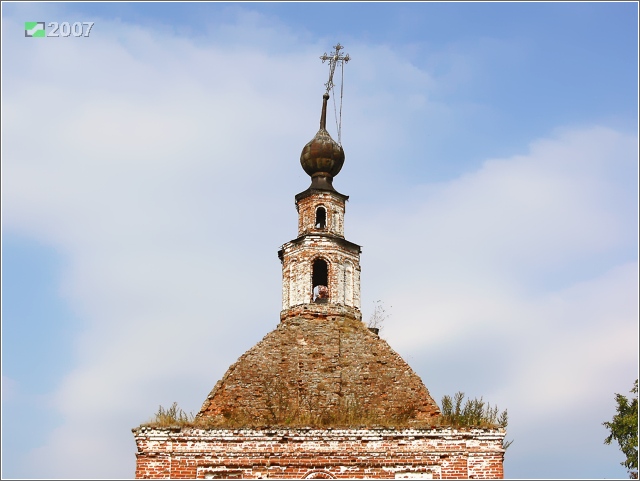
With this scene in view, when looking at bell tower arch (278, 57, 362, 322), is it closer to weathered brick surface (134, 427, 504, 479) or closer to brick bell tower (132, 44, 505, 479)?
brick bell tower (132, 44, 505, 479)

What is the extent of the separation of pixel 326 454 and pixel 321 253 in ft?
18.9

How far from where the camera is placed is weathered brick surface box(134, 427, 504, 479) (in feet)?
54.9

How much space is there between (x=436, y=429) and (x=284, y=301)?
5423mm

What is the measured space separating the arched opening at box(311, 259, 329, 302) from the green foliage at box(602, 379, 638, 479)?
7443 mm

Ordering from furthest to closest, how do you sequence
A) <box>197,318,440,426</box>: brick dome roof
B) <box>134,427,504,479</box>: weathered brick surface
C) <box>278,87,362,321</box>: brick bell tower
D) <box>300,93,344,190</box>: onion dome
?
<box>300,93,344,190</box>: onion dome → <box>278,87,362,321</box>: brick bell tower → <box>197,318,440,426</box>: brick dome roof → <box>134,427,504,479</box>: weathered brick surface

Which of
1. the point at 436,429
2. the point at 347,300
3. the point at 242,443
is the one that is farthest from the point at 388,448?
the point at 347,300

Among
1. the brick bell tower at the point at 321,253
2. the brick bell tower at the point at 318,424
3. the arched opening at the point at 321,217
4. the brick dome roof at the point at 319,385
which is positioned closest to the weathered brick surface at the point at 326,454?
the brick bell tower at the point at 318,424

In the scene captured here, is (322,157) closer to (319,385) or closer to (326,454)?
(319,385)

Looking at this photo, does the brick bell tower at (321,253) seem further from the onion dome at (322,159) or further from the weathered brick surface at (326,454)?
the weathered brick surface at (326,454)

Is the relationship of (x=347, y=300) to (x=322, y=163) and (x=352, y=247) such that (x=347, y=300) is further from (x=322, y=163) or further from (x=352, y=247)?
(x=322, y=163)

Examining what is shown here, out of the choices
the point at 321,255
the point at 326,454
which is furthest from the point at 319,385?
the point at 321,255

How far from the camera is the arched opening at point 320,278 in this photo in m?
21.4

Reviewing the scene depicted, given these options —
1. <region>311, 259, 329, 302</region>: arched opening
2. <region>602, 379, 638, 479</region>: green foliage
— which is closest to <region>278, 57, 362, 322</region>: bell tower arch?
<region>311, 259, 329, 302</region>: arched opening

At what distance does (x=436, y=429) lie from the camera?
16859 mm
